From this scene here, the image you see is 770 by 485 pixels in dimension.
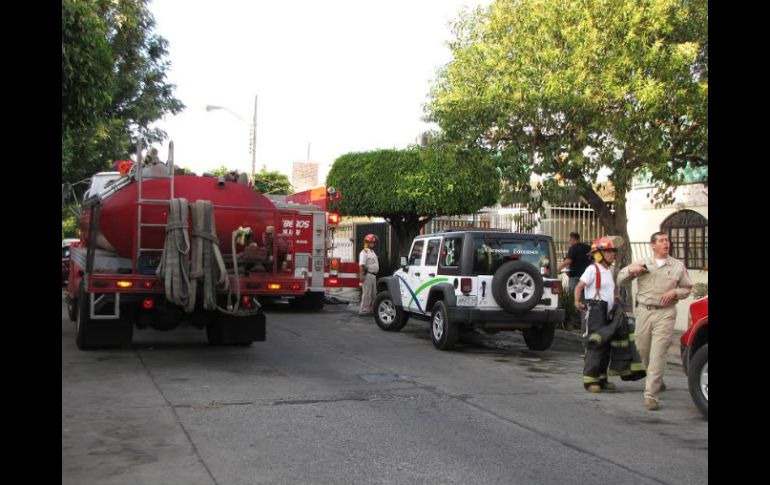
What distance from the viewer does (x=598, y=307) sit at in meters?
8.76

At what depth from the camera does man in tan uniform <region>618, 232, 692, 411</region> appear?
775cm

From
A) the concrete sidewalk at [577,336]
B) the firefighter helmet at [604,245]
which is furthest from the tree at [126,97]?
the firefighter helmet at [604,245]

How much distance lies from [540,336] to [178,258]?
18.9 feet

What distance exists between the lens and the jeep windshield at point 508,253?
11.7 metres

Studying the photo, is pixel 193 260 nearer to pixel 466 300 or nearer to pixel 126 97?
pixel 466 300

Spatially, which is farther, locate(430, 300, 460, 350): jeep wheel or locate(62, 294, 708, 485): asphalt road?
locate(430, 300, 460, 350): jeep wheel

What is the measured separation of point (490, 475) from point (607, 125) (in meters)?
9.06

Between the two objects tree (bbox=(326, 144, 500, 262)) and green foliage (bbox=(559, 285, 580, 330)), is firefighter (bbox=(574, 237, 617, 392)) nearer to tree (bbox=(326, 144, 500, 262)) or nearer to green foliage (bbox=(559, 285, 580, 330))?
green foliage (bbox=(559, 285, 580, 330))

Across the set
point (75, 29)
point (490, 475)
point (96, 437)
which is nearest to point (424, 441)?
point (490, 475)

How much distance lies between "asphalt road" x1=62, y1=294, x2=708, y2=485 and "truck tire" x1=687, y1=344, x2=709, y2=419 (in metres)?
0.19

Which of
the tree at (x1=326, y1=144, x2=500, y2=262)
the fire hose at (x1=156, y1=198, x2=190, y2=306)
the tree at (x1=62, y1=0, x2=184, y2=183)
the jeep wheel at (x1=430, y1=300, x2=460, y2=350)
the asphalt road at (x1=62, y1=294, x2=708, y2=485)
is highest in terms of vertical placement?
the tree at (x1=62, y1=0, x2=184, y2=183)

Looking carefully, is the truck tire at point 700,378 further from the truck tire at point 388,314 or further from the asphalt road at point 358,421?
the truck tire at point 388,314

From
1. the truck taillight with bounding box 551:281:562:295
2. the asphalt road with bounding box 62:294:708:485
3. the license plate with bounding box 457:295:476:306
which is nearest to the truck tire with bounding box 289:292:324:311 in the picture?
the asphalt road with bounding box 62:294:708:485
